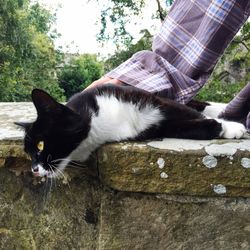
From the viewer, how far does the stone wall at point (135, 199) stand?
111 centimetres

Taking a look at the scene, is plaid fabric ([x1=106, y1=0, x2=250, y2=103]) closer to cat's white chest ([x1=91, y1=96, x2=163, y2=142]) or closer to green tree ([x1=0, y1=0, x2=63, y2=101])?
cat's white chest ([x1=91, y1=96, x2=163, y2=142])

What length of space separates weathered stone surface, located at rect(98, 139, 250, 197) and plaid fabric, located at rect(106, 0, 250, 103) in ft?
1.17

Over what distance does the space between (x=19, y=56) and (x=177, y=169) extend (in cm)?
998

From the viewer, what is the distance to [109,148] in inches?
45.4

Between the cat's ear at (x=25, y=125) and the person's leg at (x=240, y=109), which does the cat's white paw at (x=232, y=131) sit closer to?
the person's leg at (x=240, y=109)

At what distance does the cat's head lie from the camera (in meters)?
1.23

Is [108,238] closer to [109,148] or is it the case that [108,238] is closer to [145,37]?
[109,148]

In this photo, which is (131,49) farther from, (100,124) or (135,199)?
(135,199)

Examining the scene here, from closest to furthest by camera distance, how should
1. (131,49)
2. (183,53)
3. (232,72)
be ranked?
(183,53)
(232,72)
(131,49)

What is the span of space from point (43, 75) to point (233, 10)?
10.8m

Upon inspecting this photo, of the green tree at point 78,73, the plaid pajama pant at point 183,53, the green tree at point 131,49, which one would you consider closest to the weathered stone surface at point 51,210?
the plaid pajama pant at point 183,53

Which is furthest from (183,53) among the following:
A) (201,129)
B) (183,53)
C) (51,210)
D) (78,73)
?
(78,73)

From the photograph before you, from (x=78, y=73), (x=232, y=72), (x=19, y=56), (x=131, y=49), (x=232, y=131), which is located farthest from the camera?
(x=78, y=73)

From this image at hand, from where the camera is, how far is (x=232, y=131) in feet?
4.37
